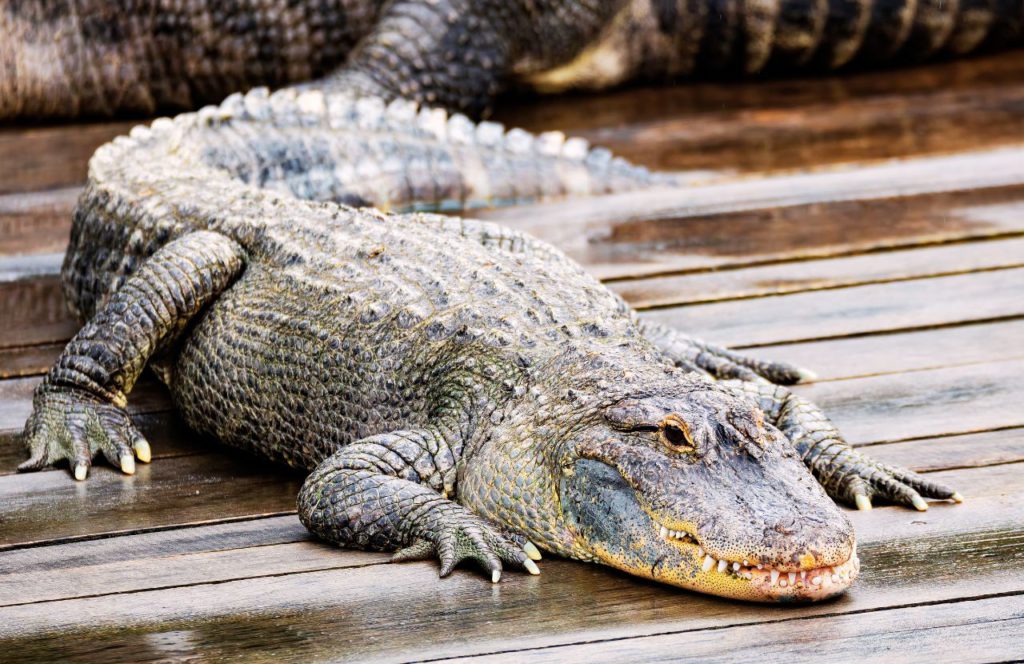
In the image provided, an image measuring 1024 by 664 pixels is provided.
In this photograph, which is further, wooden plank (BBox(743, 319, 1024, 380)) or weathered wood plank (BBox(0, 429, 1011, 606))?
wooden plank (BBox(743, 319, 1024, 380))

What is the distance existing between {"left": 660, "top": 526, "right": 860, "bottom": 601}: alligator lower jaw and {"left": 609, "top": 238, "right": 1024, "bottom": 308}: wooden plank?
1.71 m

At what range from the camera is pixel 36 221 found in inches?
195

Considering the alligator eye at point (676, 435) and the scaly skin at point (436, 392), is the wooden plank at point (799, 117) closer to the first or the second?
the scaly skin at point (436, 392)

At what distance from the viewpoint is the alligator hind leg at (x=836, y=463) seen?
279 centimetres

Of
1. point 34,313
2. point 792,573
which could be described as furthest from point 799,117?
point 792,573

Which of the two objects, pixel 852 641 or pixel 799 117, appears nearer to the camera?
pixel 852 641

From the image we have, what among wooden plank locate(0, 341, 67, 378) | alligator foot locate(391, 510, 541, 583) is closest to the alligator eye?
alligator foot locate(391, 510, 541, 583)

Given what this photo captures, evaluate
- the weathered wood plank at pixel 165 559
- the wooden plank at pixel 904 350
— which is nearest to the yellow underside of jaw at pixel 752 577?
the weathered wood plank at pixel 165 559

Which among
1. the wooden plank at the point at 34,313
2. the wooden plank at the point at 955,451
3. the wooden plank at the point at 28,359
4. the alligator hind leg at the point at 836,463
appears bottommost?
the wooden plank at the point at 28,359

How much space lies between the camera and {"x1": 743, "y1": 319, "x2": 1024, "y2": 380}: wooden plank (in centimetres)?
355

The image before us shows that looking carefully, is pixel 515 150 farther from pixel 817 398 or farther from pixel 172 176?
pixel 817 398

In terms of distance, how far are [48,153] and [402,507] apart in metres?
3.68

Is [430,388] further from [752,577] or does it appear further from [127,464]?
[752,577]

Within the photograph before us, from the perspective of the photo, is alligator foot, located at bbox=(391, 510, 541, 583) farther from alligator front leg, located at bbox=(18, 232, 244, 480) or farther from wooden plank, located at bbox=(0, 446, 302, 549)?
alligator front leg, located at bbox=(18, 232, 244, 480)
